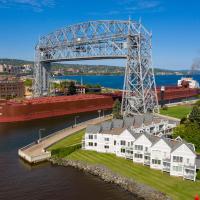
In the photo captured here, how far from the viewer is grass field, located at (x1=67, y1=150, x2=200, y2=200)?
114 ft

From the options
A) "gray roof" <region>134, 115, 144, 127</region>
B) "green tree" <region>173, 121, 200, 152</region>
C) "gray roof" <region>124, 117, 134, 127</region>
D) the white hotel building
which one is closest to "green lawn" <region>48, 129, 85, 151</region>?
the white hotel building

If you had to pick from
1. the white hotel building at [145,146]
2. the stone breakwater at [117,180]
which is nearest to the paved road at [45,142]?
the stone breakwater at [117,180]

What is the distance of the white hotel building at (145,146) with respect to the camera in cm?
3941

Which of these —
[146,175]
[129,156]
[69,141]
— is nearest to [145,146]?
[129,156]

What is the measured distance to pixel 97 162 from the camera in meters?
44.9

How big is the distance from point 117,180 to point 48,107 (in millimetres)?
54736

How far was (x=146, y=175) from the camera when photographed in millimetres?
39531

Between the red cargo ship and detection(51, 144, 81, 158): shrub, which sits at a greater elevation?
the red cargo ship

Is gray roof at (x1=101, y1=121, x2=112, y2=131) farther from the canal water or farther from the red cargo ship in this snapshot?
the red cargo ship

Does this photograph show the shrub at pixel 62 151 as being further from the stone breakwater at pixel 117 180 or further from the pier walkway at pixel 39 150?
the stone breakwater at pixel 117 180

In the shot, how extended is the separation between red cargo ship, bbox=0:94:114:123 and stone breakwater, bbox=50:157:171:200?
38641 mm

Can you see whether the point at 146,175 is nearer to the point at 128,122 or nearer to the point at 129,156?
the point at 129,156

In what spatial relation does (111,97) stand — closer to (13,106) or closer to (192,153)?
(13,106)

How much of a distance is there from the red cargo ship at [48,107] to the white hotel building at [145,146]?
118 ft
